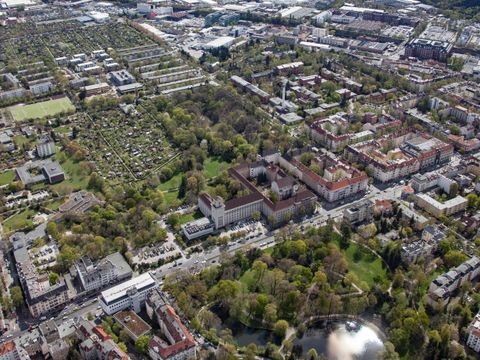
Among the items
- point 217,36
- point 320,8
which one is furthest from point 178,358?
point 320,8

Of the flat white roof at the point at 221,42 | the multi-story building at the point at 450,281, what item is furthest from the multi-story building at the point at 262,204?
the flat white roof at the point at 221,42

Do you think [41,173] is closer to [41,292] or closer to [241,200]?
[41,292]

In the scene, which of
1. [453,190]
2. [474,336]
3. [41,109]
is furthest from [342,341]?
[41,109]

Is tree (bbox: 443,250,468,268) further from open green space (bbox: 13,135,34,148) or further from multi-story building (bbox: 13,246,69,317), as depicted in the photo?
open green space (bbox: 13,135,34,148)

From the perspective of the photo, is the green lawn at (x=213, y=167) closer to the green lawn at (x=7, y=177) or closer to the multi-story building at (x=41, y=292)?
the green lawn at (x=7, y=177)

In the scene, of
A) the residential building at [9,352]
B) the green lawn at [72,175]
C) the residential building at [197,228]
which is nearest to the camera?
the residential building at [9,352]

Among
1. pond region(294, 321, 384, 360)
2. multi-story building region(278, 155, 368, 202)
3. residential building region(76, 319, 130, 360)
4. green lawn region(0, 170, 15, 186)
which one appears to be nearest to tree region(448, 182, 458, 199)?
multi-story building region(278, 155, 368, 202)
